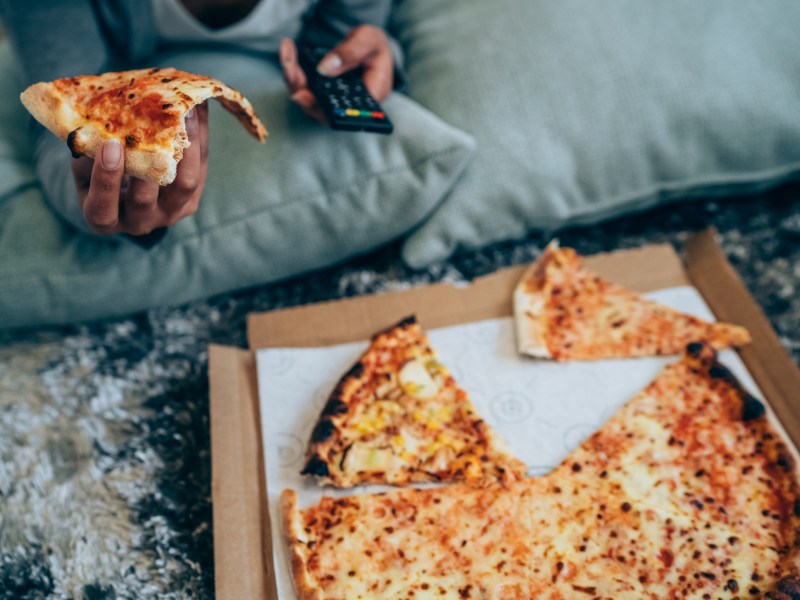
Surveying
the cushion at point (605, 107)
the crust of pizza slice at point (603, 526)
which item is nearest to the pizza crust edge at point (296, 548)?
the crust of pizza slice at point (603, 526)

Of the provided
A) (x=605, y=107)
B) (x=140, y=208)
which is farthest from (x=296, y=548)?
(x=605, y=107)

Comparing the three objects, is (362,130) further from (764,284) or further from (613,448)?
(764,284)

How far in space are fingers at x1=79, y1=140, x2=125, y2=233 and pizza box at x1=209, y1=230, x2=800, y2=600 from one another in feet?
0.93

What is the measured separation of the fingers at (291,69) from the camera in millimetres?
1122

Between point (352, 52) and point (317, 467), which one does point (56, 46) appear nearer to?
point (352, 52)

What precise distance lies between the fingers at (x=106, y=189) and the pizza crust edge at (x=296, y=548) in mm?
442

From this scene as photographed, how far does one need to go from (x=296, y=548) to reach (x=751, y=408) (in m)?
0.68

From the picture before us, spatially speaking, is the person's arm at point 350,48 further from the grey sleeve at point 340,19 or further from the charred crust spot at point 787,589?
the charred crust spot at point 787,589

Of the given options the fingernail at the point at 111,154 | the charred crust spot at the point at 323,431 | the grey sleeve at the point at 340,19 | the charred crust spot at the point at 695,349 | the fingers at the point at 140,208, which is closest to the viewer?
the fingernail at the point at 111,154

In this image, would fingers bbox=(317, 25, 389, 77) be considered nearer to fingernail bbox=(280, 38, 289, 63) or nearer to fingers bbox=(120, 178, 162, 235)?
fingernail bbox=(280, 38, 289, 63)

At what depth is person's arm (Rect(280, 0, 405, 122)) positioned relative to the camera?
46.1 inches

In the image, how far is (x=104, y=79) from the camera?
885 mm

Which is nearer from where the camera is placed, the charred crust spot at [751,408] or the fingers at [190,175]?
the fingers at [190,175]

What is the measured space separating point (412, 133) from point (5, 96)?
844mm
